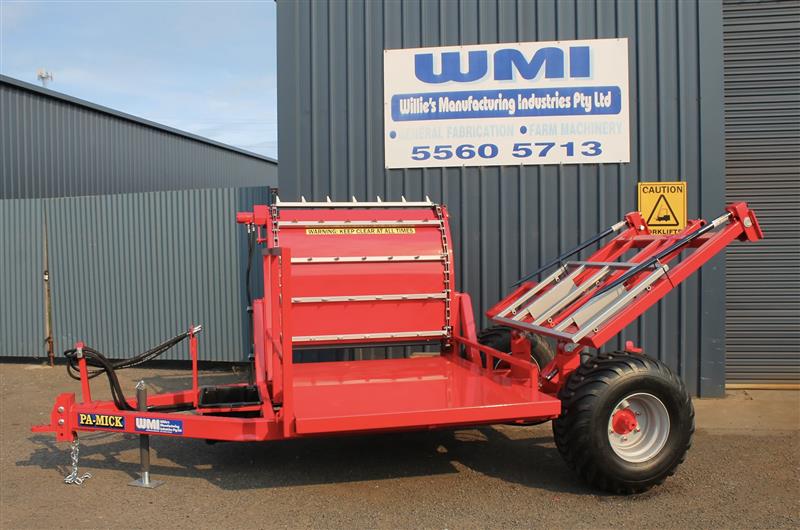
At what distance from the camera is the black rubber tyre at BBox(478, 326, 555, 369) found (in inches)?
255

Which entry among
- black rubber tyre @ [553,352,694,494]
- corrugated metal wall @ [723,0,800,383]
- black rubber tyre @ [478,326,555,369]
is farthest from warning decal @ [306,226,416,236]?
corrugated metal wall @ [723,0,800,383]

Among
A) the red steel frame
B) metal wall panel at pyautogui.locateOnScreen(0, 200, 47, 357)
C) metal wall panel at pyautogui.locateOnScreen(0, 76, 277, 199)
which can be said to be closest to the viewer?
the red steel frame

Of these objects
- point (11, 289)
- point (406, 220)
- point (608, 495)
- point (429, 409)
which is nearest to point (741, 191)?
point (406, 220)

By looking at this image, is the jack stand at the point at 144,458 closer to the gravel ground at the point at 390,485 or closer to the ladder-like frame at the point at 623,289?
the gravel ground at the point at 390,485

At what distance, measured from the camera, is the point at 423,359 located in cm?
637

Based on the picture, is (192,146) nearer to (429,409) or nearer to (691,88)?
(691,88)

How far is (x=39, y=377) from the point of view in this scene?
9.04 meters

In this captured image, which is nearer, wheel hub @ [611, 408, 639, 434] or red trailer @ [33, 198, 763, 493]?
red trailer @ [33, 198, 763, 493]

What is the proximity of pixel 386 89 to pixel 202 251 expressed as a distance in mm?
3593

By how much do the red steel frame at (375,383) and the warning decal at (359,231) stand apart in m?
0.46

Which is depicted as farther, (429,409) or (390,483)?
(390,483)

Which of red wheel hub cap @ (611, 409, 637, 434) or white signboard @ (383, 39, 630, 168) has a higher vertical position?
white signboard @ (383, 39, 630, 168)

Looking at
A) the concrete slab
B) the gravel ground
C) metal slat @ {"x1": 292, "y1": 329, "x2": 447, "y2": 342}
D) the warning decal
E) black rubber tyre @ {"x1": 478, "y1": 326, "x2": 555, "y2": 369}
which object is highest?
the warning decal

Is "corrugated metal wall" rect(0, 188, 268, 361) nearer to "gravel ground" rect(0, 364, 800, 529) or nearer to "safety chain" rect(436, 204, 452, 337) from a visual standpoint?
"gravel ground" rect(0, 364, 800, 529)
